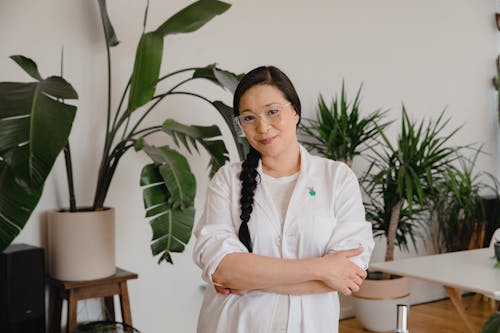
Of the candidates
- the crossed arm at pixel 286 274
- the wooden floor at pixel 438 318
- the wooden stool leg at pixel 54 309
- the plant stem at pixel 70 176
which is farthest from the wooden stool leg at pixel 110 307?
the crossed arm at pixel 286 274

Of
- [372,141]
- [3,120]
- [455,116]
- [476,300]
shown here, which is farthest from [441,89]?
[3,120]

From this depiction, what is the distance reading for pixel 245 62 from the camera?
468 centimetres

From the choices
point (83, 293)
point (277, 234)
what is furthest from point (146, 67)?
point (277, 234)

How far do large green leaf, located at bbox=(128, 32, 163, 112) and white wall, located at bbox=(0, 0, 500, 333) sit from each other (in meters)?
0.80

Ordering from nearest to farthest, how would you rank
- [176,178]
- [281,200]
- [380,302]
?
1. [281,200]
2. [176,178]
3. [380,302]

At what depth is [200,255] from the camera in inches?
72.7

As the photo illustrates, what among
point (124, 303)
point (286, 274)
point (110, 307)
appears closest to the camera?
point (286, 274)

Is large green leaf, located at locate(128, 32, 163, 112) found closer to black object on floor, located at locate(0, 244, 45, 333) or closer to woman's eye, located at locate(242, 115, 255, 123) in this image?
black object on floor, located at locate(0, 244, 45, 333)

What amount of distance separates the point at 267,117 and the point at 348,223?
1.23ft

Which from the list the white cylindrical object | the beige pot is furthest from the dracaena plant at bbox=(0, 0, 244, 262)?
the white cylindrical object

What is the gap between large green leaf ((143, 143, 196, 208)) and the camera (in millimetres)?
3256

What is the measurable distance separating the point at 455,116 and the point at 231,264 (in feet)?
15.7

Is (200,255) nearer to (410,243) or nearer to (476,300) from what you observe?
(410,243)

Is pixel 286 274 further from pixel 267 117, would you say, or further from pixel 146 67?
pixel 146 67
